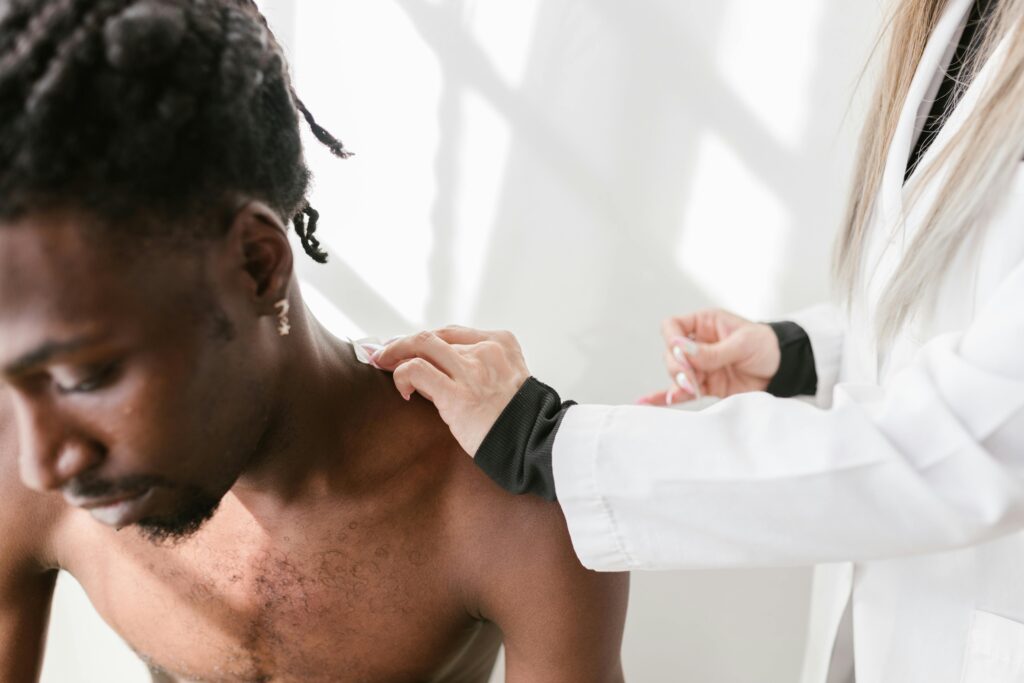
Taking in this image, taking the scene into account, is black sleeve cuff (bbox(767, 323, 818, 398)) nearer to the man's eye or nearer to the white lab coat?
the white lab coat

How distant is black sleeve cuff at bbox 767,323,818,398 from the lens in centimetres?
130

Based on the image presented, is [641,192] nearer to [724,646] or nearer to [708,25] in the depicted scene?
[708,25]

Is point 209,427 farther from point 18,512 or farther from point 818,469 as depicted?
point 818,469

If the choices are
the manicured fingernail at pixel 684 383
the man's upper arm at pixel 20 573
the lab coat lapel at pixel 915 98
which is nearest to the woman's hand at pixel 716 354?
the manicured fingernail at pixel 684 383

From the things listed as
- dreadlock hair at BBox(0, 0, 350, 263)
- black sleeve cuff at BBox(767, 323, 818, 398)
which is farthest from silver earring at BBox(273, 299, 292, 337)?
black sleeve cuff at BBox(767, 323, 818, 398)

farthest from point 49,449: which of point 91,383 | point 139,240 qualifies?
point 139,240

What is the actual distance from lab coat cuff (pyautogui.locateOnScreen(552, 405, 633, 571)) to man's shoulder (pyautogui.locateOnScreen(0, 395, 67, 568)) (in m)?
0.58

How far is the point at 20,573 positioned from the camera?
110cm

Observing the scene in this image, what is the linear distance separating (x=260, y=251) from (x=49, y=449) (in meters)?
0.23

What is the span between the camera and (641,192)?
4.59ft

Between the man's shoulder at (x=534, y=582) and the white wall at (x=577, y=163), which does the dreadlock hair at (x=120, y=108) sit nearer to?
the man's shoulder at (x=534, y=582)

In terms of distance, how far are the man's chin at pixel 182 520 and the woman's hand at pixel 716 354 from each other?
2.01 ft

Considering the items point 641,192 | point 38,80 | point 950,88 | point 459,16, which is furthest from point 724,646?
point 38,80

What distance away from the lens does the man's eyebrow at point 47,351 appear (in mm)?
725
